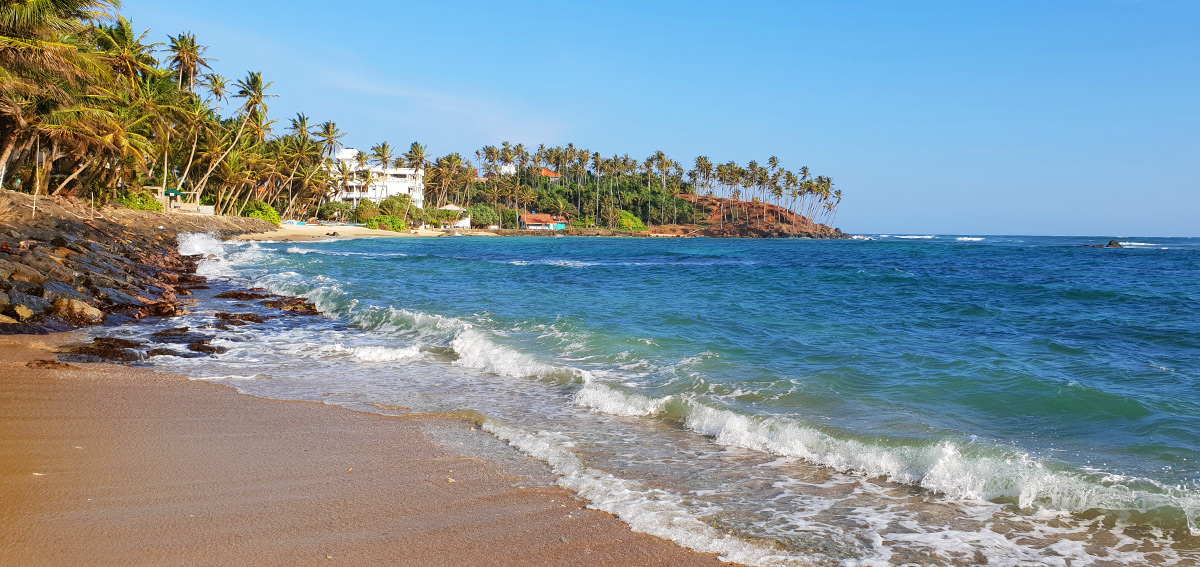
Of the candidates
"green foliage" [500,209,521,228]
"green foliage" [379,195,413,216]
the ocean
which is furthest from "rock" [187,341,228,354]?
"green foliage" [500,209,521,228]

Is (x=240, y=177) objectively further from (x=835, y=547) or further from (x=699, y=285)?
(x=835, y=547)

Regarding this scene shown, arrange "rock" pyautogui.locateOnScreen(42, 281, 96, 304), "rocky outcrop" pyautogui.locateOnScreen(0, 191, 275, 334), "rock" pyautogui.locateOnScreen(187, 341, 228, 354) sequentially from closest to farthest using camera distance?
"rock" pyautogui.locateOnScreen(187, 341, 228, 354)
"rocky outcrop" pyautogui.locateOnScreen(0, 191, 275, 334)
"rock" pyautogui.locateOnScreen(42, 281, 96, 304)

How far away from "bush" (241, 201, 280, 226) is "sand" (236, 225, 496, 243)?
178 cm

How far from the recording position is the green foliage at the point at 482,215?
375 ft

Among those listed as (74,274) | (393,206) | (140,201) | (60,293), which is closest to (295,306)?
(74,274)

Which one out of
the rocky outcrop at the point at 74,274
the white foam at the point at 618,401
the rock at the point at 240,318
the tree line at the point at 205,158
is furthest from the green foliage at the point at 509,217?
the white foam at the point at 618,401

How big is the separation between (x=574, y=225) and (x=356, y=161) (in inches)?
1500

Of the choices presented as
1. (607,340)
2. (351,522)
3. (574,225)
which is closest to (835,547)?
(351,522)

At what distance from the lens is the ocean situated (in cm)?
469

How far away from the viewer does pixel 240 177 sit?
65125mm

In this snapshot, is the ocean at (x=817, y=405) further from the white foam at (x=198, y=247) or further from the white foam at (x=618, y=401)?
the white foam at (x=198, y=247)

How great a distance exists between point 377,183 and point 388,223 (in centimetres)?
1510

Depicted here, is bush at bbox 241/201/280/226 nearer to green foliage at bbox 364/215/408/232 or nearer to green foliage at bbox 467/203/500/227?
green foliage at bbox 364/215/408/232

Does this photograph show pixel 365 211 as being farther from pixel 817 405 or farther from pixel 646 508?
pixel 646 508
